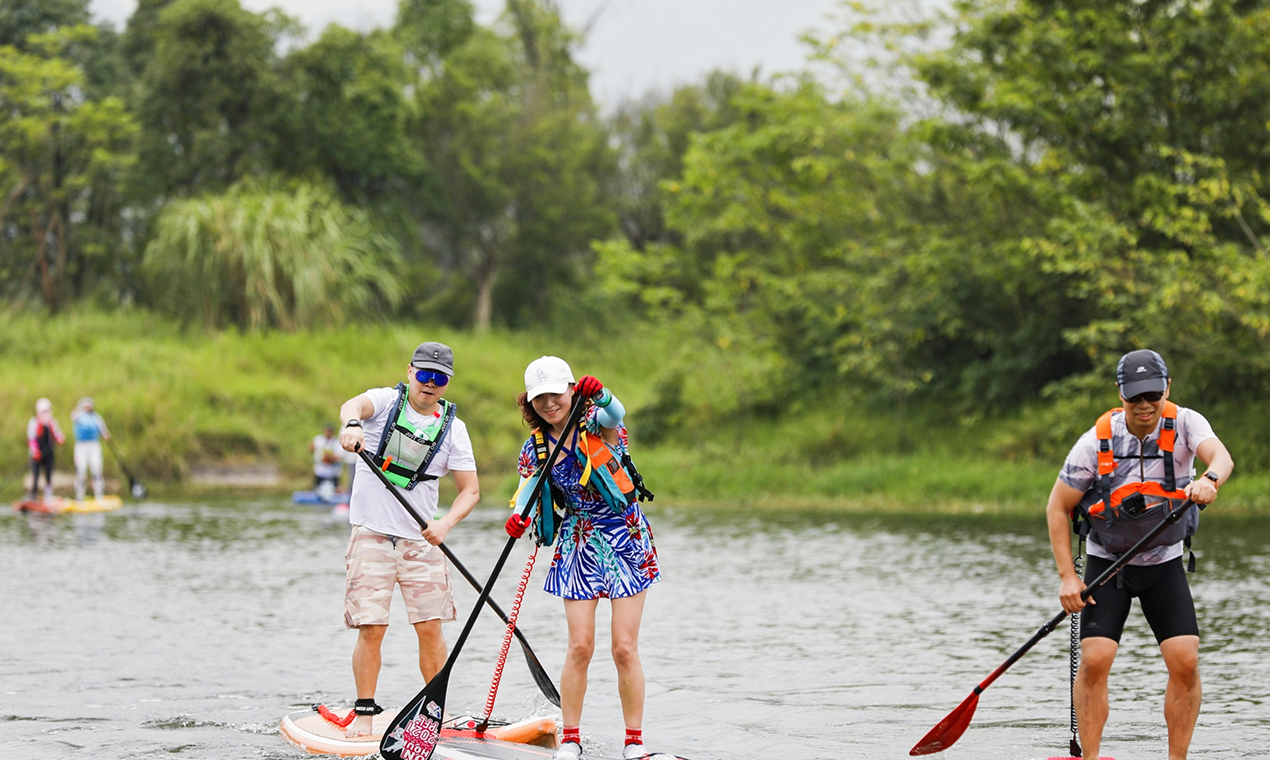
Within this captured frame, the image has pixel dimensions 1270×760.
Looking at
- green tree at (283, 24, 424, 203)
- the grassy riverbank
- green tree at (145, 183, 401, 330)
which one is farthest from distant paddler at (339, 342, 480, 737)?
green tree at (283, 24, 424, 203)

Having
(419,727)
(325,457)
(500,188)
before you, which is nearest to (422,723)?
(419,727)

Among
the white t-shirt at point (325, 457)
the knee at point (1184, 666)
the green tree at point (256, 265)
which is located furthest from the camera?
the green tree at point (256, 265)

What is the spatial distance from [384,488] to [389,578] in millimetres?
443

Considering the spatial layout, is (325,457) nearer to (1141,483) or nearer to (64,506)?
(64,506)

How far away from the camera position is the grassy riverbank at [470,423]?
2314cm

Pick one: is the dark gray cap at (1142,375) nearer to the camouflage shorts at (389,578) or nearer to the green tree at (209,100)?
the camouflage shorts at (389,578)

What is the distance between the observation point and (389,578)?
6.99 meters

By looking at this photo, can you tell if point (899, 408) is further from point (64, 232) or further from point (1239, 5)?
point (64, 232)

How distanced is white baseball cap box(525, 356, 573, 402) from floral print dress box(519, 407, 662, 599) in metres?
0.19

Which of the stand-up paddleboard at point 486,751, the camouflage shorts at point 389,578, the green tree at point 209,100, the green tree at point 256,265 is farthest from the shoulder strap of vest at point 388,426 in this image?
the green tree at point 209,100

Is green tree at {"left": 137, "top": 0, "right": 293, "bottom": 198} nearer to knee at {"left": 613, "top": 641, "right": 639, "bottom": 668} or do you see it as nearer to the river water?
the river water

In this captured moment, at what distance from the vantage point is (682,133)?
46625mm

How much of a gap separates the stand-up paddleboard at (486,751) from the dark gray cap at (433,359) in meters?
1.75

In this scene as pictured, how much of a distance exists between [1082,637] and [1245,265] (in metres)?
14.8
